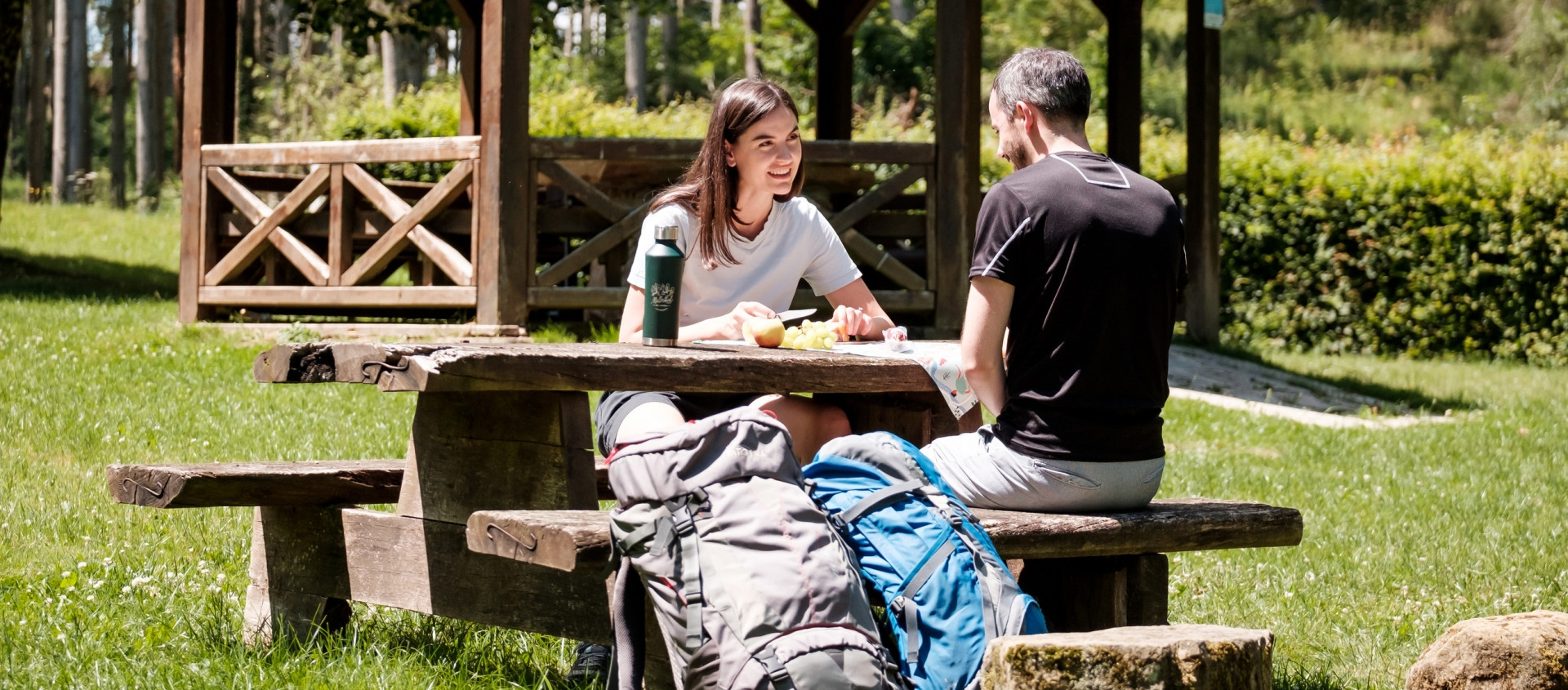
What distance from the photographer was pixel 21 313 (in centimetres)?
959

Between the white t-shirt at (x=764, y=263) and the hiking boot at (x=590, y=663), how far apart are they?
0.99 meters

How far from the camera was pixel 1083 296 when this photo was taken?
3029mm

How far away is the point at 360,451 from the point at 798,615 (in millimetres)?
3853

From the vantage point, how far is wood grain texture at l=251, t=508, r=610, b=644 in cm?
314

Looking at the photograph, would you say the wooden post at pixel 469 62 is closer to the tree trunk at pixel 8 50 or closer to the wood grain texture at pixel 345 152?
the wood grain texture at pixel 345 152

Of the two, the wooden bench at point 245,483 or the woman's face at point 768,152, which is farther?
the woman's face at point 768,152

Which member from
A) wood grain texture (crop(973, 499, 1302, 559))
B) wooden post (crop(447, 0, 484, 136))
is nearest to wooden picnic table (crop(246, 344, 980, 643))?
wood grain texture (crop(973, 499, 1302, 559))

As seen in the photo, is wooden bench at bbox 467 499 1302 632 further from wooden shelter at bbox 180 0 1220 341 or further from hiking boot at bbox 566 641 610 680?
wooden shelter at bbox 180 0 1220 341

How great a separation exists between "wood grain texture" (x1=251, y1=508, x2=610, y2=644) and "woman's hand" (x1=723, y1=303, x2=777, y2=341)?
85 centimetres

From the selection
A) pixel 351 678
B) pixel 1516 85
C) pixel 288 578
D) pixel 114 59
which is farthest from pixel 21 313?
pixel 1516 85

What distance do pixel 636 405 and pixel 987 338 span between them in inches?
33.5

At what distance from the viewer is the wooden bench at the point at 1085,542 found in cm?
266

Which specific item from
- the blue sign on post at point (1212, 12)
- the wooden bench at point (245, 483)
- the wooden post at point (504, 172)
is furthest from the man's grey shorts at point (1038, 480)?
the blue sign on post at point (1212, 12)

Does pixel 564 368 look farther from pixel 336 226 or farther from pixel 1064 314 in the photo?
pixel 336 226
